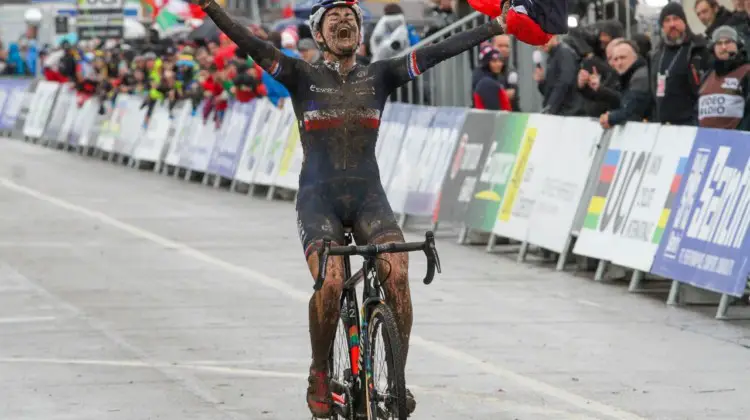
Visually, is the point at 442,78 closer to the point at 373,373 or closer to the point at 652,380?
the point at 652,380

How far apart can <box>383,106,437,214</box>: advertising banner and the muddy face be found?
11.6 m

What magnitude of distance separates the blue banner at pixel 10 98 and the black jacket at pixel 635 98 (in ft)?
90.1

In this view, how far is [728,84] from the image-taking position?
14375mm

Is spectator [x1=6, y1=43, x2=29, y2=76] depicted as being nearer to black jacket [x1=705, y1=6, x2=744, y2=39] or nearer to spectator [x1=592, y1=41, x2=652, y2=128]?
spectator [x1=592, y1=41, x2=652, y2=128]

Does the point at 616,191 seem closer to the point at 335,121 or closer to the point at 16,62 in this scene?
the point at 335,121

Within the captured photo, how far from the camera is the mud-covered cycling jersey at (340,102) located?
334 inches

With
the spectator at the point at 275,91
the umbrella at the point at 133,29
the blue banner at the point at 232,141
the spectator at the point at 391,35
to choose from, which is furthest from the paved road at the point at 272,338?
the umbrella at the point at 133,29

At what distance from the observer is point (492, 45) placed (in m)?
19.8

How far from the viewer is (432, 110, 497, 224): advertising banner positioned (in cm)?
1855

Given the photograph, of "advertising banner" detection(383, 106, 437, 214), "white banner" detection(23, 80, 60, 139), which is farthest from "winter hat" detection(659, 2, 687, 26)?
"white banner" detection(23, 80, 60, 139)

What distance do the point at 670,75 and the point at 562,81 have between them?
2.77m

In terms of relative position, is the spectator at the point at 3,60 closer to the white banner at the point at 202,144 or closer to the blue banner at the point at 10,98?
the blue banner at the point at 10,98

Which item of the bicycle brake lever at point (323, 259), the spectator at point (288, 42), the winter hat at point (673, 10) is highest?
the winter hat at point (673, 10)

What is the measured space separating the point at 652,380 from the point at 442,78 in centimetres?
1204
